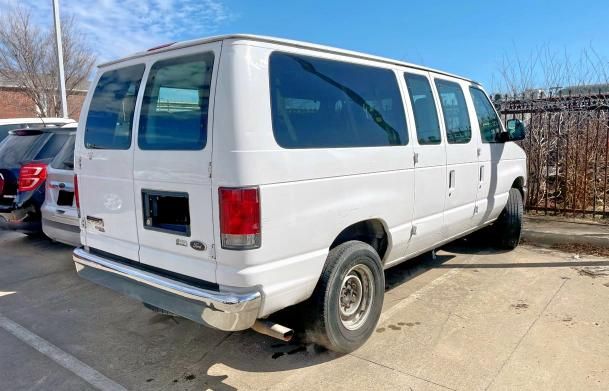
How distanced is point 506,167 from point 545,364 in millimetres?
3024

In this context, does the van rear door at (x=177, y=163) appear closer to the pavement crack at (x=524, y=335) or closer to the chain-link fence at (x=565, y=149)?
the pavement crack at (x=524, y=335)

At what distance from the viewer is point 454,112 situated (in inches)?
186

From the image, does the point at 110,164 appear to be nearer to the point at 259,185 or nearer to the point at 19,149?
the point at 259,185

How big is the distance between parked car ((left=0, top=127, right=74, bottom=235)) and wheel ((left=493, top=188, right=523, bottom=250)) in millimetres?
5960

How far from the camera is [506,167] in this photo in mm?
5719

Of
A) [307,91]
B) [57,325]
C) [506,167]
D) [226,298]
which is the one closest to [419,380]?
[226,298]

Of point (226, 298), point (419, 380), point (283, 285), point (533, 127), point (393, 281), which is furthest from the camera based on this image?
point (533, 127)

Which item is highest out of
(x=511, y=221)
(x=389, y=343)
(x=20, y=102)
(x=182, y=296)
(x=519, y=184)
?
(x=20, y=102)


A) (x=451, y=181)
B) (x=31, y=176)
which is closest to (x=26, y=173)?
(x=31, y=176)

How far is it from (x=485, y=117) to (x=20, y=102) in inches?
866

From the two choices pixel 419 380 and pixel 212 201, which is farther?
pixel 419 380

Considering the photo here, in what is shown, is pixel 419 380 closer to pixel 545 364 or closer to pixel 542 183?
pixel 545 364

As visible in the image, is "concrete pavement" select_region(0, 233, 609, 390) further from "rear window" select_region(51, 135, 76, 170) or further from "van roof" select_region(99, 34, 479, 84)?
"van roof" select_region(99, 34, 479, 84)

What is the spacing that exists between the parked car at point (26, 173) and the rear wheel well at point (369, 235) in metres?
4.57
